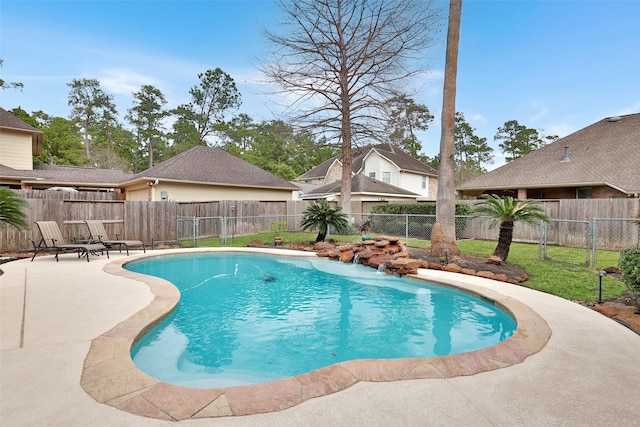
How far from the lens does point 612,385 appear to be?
9.18 feet

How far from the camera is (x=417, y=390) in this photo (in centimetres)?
272

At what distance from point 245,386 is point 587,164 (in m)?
19.9

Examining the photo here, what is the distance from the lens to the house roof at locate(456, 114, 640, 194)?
1498cm

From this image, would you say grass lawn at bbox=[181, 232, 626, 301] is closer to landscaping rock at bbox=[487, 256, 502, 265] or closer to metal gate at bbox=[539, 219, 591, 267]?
metal gate at bbox=[539, 219, 591, 267]

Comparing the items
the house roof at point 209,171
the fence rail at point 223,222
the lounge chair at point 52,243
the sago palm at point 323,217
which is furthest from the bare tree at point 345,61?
the lounge chair at point 52,243

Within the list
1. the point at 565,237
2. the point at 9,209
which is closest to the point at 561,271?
the point at 565,237

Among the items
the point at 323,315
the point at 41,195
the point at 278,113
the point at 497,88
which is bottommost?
the point at 323,315

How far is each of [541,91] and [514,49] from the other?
17.5 ft

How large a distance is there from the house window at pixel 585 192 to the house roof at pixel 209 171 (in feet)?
51.2

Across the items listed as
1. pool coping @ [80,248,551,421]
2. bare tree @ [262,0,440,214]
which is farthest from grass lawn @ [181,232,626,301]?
bare tree @ [262,0,440,214]

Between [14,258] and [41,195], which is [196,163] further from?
[14,258]

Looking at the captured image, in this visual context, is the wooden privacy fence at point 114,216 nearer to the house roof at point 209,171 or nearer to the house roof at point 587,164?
the house roof at point 209,171

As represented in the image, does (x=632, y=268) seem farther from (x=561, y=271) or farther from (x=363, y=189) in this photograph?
(x=363, y=189)

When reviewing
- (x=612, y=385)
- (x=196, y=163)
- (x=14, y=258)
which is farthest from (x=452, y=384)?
(x=196, y=163)
